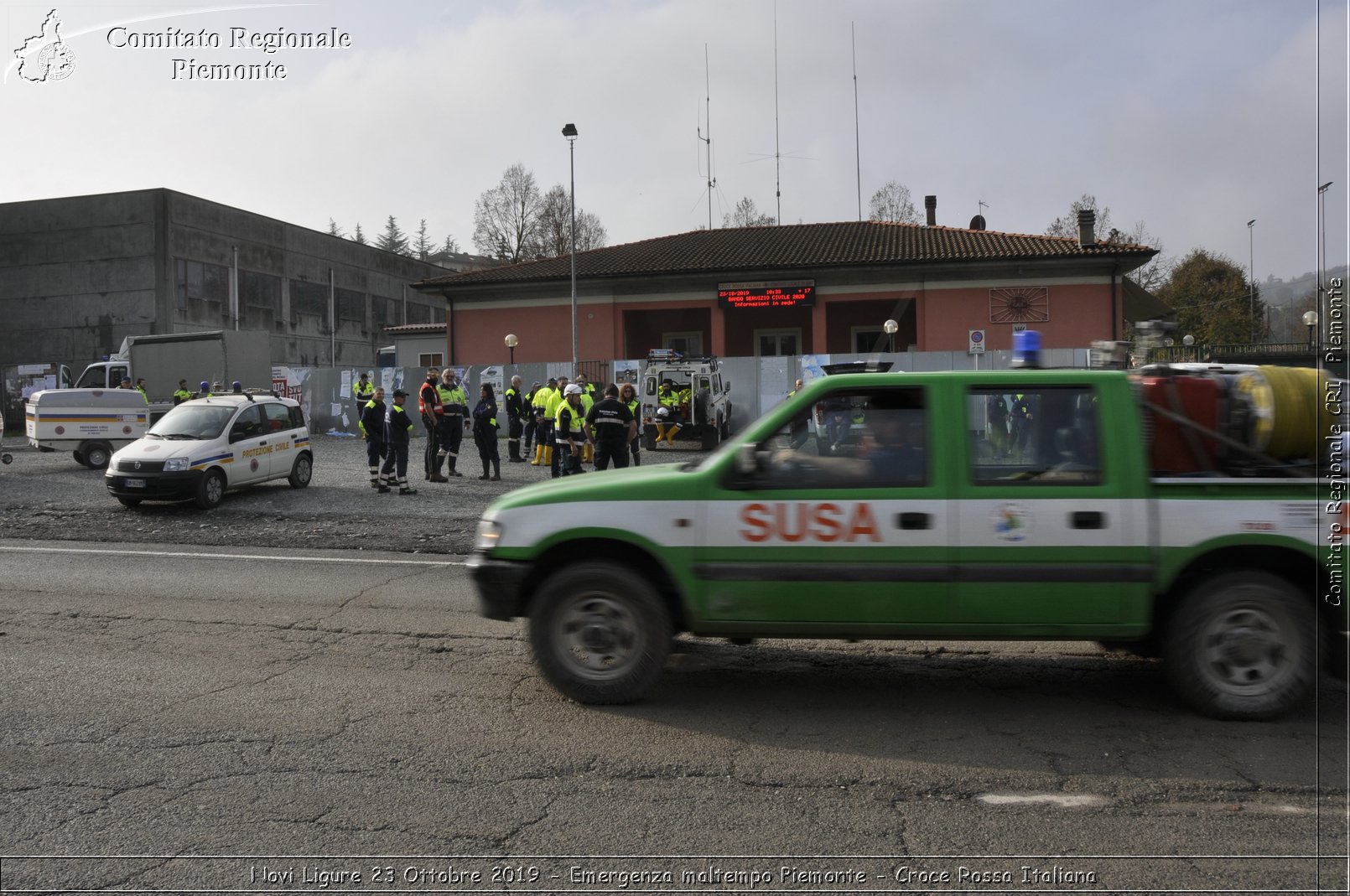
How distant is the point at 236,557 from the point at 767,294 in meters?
22.7

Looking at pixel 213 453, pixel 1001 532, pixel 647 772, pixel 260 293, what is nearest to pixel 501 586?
pixel 647 772

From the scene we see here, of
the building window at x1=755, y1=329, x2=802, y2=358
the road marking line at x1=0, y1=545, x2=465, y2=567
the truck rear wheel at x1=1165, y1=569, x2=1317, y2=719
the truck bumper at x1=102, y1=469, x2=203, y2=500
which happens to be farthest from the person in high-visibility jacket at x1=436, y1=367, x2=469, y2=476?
the building window at x1=755, y1=329, x2=802, y2=358

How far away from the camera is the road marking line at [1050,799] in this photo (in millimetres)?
4109

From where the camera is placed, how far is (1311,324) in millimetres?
5973

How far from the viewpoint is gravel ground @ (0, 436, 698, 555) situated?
12102mm

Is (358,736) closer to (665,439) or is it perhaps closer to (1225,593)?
(1225,593)

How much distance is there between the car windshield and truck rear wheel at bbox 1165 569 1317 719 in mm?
13732

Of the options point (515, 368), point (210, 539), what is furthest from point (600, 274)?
point (210, 539)

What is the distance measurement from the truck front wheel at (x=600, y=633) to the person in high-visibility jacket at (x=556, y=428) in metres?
10.6

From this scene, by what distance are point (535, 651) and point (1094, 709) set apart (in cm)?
306

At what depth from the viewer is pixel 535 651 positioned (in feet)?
17.8

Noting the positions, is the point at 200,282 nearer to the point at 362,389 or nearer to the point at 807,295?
the point at 362,389

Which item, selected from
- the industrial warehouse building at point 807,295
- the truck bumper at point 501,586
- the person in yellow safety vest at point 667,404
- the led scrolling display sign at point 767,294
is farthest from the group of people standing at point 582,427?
the industrial warehouse building at point 807,295

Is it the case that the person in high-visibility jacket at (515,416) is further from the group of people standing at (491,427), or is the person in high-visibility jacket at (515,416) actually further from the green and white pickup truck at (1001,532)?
the green and white pickup truck at (1001,532)
